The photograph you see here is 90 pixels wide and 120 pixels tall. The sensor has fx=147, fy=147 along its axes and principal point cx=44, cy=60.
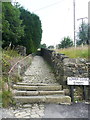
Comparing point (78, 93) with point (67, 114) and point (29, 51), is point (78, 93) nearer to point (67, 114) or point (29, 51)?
point (67, 114)

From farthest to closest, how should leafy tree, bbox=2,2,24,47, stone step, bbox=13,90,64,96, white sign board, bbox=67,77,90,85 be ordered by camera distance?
leafy tree, bbox=2,2,24,47 → white sign board, bbox=67,77,90,85 → stone step, bbox=13,90,64,96

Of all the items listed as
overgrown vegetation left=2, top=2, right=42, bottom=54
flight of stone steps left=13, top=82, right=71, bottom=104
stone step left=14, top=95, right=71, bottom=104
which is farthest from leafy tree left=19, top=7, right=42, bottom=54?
stone step left=14, top=95, right=71, bottom=104

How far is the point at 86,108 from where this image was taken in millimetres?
3416

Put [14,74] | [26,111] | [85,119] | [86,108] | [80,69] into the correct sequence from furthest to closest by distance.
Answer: [14,74], [80,69], [86,108], [26,111], [85,119]

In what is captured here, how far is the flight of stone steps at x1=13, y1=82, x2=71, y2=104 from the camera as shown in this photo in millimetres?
3619

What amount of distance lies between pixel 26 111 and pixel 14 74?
1.77 metres

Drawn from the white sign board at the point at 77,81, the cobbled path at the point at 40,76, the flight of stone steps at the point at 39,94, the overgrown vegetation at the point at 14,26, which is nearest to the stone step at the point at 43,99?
the flight of stone steps at the point at 39,94

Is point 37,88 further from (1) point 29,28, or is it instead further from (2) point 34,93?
(1) point 29,28

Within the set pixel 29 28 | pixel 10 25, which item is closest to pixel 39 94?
pixel 10 25

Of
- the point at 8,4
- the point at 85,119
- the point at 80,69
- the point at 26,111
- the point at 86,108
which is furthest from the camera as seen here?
the point at 8,4

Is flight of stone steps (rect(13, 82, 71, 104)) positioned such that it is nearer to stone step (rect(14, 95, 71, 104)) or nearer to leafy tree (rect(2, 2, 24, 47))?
stone step (rect(14, 95, 71, 104))

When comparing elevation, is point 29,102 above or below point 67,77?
below

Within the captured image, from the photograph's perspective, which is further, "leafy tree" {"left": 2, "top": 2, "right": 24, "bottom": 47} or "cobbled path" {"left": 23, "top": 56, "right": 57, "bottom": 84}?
"leafy tree" {"left": 2, "top": 2, "right": 24, "bottom": 47}

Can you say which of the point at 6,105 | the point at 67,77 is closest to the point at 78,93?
the point at 67,77
